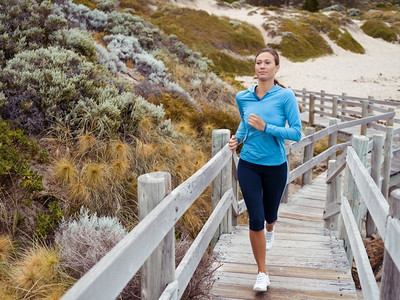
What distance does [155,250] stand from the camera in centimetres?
216

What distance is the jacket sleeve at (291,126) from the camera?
307cm

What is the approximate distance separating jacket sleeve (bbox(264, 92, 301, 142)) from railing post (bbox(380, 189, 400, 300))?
129 centimetres

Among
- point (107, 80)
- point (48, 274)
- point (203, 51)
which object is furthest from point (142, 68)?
point (203, 51)

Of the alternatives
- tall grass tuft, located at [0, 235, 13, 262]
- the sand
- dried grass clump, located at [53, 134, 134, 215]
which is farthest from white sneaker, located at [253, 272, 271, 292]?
the sand

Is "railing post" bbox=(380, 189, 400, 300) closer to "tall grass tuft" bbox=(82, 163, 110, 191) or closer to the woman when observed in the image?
the woman

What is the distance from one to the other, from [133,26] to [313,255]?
9997mm

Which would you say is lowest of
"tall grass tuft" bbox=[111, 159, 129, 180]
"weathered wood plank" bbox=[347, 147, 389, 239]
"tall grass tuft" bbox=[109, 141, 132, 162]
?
"tall grass tuft" bbox=[111, 159, 129, 180]

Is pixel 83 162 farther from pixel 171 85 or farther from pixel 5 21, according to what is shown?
pixel 171 85

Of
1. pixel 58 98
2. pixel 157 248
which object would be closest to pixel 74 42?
pixel 58 98

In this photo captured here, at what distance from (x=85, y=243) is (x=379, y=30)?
155 feet

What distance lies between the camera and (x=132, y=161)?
5375mm

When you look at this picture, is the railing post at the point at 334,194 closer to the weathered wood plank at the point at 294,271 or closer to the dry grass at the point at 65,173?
the weathered wood plank at the point at 294,271

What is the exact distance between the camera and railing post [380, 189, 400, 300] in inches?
70.1

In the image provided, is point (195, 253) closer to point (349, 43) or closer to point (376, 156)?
point (376, 156)
